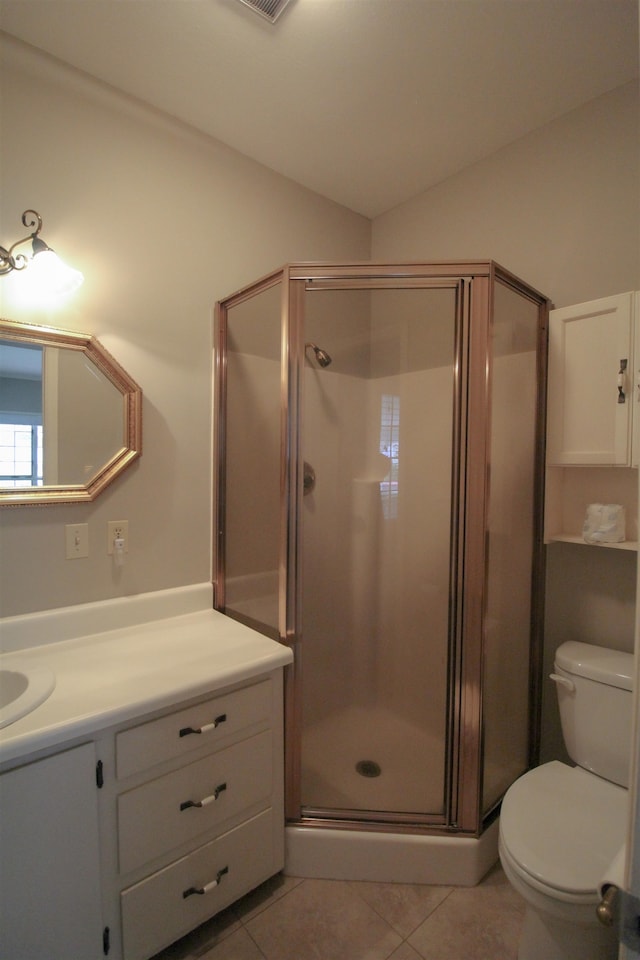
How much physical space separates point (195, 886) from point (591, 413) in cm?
198

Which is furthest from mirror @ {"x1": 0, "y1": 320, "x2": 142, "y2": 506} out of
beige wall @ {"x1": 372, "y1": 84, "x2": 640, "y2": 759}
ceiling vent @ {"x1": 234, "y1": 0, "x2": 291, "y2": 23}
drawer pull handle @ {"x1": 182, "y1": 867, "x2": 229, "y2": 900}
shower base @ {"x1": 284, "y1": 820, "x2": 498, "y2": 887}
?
beige wall @ {"x1": 372, "y1": 84, "x2": 640, "y2": 759}

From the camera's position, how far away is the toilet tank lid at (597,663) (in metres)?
1.42

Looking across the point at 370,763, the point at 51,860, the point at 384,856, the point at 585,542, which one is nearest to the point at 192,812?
the point at 51,860

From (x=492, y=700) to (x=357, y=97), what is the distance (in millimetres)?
2292

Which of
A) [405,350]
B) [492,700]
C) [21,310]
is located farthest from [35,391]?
[492,700]

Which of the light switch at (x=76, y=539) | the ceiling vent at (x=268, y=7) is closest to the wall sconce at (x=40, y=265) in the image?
the light switch at (x=76, y=539)

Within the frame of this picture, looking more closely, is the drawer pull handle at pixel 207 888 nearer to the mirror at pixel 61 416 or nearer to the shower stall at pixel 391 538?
the shower stall at pixel 391 538

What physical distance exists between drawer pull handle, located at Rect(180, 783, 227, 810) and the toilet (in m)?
0.81

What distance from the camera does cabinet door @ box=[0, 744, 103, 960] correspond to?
0.95m

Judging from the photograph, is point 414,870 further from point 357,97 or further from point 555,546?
point 357,97

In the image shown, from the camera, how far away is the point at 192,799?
1.23 m

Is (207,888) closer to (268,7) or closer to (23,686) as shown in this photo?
(23,686)

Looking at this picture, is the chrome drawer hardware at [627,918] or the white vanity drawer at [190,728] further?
the white vanity drawer at [190,728]

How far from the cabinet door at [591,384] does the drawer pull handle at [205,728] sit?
1470 mm
